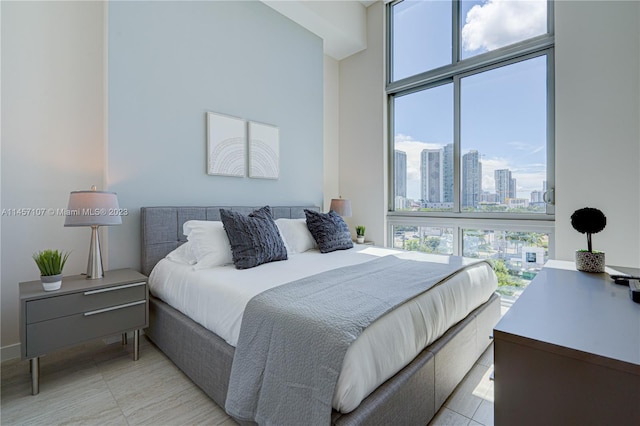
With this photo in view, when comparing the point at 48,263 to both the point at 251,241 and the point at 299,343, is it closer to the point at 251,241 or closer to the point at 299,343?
the point at 251,241

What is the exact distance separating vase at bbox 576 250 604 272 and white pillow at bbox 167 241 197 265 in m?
2.46

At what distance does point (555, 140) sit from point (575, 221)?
1640mm

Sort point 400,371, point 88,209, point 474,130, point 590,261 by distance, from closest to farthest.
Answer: point 400,371, point 590,261, point 88,209, point 474,130

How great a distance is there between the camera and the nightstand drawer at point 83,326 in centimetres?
168

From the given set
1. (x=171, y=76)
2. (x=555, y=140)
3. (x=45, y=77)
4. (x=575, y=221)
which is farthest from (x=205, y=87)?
(x=555, y=140)

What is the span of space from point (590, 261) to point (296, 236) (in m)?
2.14

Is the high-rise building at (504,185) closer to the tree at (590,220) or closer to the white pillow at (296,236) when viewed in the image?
the tree at (590,220)

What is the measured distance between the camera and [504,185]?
3.32m

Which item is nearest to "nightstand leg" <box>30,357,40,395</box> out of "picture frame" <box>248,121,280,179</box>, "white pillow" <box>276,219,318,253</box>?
"white pillow" <box>276,219,318,253</box>

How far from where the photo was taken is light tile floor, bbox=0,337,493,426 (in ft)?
5.08

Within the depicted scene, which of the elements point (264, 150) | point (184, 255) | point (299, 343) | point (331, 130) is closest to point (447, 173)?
point (331, 130)

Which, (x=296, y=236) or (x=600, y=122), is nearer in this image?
(x=600, y=122)

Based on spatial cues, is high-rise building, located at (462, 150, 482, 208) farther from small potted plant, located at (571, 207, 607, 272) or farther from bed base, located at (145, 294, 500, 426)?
small potted plant, located at (571, 207, 607, 272)

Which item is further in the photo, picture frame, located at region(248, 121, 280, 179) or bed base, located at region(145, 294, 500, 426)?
picture frame, located at region(248, 121, 280, 179)
